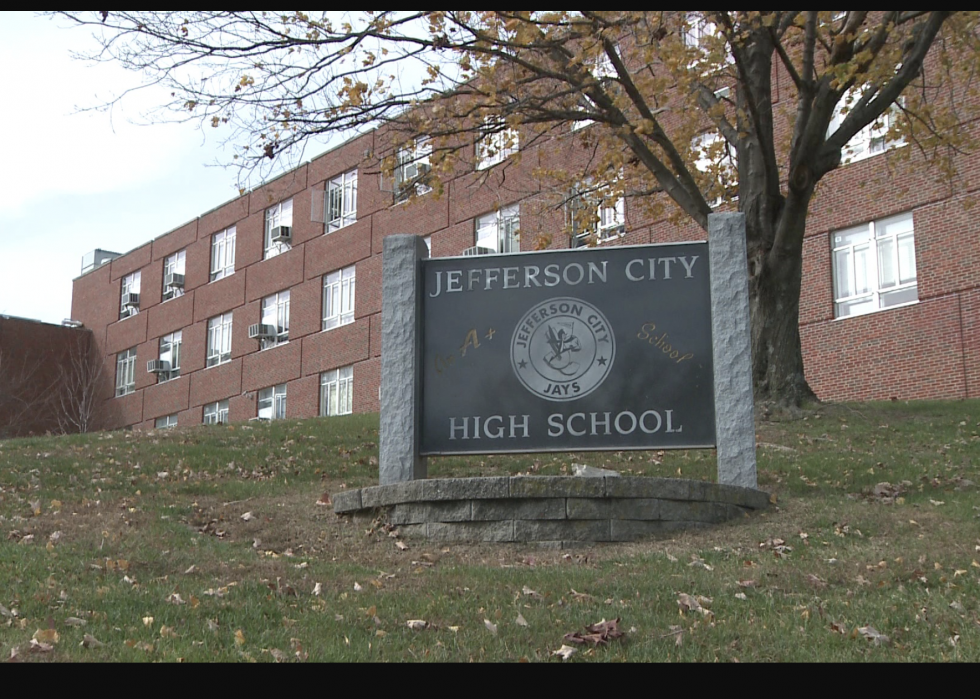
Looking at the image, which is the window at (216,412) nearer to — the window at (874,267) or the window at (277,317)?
the window at (277,317)

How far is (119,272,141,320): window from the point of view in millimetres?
45344

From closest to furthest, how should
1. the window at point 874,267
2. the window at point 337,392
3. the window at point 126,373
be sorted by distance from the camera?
the window at point 874,267 < the window at point 337,392 < the window at point 126,373

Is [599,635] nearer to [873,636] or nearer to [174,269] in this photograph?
[873,636]

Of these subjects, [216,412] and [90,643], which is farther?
[216,412]

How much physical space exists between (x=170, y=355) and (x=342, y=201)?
1093 cm

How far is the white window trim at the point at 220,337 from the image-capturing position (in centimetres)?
4006

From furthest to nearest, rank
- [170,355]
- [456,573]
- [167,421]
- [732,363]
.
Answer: [170,355] → [167,421] → [732,363] → [456,573]

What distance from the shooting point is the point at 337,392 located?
34.7m

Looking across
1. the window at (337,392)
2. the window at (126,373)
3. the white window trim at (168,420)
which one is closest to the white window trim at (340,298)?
the window at (337,392)

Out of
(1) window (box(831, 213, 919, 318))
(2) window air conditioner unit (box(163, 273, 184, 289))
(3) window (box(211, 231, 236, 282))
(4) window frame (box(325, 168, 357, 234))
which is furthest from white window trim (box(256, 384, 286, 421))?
(1) window (box(831, 213, 919, 318))

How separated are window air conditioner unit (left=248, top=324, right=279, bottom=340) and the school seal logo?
28265 mm

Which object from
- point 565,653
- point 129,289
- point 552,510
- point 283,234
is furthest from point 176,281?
point 565,653

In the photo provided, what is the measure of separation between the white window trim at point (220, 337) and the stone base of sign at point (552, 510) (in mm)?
31507

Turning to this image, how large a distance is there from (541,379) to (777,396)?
6.08 m
